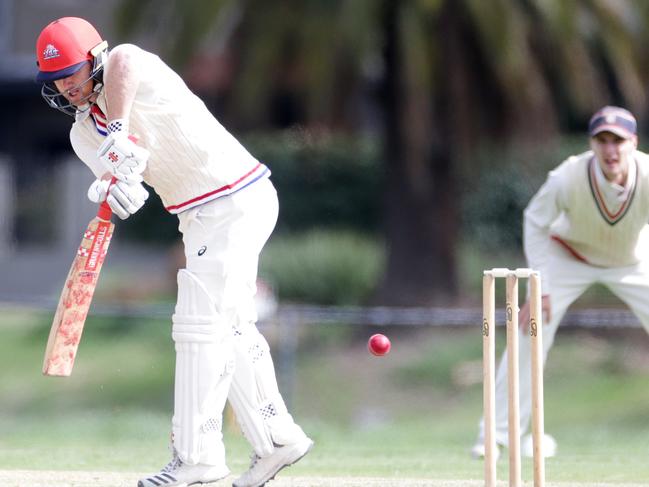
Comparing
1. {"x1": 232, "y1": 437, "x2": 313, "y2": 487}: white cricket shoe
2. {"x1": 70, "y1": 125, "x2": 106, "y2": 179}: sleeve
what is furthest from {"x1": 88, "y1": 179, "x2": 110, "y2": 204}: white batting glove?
{"x1": 232, "y1": 437, "x2": 313, "y2": 487}: white cricket shoe

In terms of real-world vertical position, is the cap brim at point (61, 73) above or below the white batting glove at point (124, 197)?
above

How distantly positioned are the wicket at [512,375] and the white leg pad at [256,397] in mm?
709

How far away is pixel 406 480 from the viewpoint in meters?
5.48

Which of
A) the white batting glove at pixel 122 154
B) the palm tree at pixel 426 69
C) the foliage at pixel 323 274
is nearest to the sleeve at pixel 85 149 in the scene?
the white batting glove at pixel 122 154

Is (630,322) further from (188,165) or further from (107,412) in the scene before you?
(188,165)

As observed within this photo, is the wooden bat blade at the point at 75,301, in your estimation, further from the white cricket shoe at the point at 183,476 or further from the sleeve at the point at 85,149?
the white cricket shoe at the point at 183,476

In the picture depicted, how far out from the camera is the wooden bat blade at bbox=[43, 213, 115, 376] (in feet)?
15.5

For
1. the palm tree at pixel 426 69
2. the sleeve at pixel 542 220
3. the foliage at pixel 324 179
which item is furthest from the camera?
the foliage at pixel 324 179

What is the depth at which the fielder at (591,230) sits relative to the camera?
620cm

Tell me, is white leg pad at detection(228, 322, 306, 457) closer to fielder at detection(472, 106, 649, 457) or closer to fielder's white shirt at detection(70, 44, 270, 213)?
fielder's white shirt at detection(70, 44, 270, 213)

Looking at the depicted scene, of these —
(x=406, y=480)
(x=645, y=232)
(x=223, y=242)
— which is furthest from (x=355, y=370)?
(x=223, y=242)

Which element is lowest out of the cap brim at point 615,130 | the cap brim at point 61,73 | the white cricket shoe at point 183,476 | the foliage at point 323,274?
the white cricket shoe at point 183,476

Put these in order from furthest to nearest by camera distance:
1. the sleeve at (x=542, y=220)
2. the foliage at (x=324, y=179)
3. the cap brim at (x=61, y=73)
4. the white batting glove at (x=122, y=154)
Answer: the foliage at (x=324, y=179)
the sleeve at (x=542, y=220)
the cap brim at (x=61, y=73)
the white batting glove at (x=122, y=154)

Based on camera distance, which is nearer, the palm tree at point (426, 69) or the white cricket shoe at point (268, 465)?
the white cricket shoe at point (268, 465)
